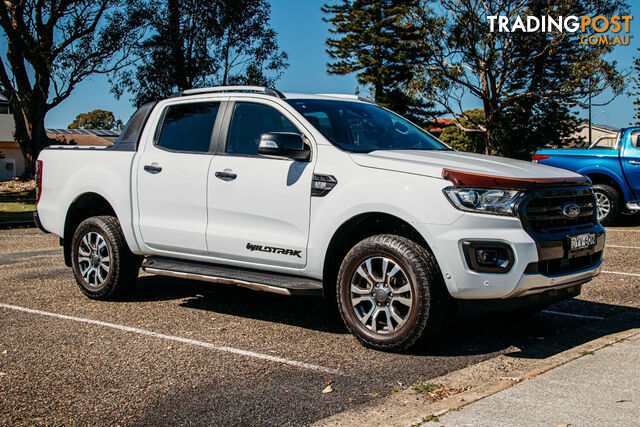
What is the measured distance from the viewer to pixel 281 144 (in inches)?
215

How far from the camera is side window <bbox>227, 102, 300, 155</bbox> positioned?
6.02m

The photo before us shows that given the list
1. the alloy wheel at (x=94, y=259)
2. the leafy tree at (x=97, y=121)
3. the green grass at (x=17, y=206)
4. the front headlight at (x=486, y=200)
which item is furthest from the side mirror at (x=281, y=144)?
the leafy tree at (x=97, y=121)

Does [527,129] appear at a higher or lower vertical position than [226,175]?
higher

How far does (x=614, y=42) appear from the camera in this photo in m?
36.1

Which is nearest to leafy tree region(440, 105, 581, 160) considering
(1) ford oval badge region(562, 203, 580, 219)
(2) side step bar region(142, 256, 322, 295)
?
(2) side step bar region(142, 256, 322, 295)

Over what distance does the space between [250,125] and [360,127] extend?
974 millimetres

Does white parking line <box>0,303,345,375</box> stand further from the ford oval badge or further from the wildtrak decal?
the ford oval badge

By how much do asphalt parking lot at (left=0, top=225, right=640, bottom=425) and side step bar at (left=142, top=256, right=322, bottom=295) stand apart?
428mm

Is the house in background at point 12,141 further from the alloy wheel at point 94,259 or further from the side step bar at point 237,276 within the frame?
the side step bar at point 237,276

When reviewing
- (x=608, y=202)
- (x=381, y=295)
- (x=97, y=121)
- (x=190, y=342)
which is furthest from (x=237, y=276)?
(x=97, y=121)

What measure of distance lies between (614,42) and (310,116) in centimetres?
3478

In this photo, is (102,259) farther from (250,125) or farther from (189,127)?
(250,125)

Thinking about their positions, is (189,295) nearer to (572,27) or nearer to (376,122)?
(376,122)

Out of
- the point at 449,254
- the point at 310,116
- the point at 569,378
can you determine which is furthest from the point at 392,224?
the point at 569,378
